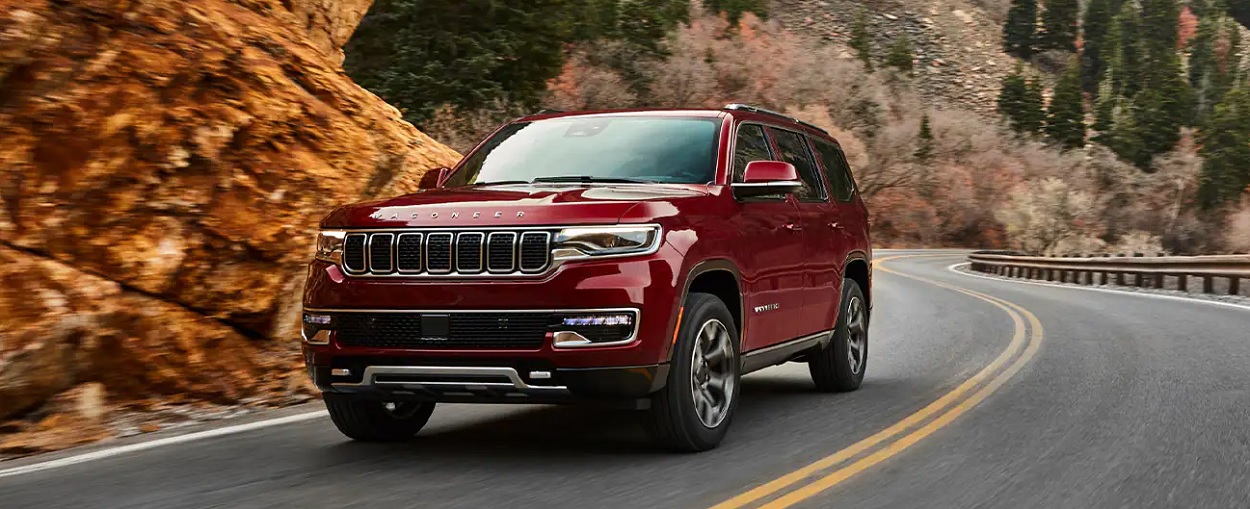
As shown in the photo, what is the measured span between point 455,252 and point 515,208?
361 mm

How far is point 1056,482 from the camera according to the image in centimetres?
613

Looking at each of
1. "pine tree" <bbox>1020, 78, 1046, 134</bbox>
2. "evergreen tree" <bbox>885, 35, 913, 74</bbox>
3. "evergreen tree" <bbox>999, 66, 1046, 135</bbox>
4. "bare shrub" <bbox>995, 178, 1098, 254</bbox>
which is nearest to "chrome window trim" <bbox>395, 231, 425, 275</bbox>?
"bare shrub" <bbox>995, 178, 1098, 254</bbox>

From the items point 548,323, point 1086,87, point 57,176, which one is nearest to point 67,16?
point 57,176

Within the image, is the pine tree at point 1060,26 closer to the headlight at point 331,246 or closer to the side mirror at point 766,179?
the side mirror at point 766,179

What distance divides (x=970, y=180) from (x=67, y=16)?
99.2 m

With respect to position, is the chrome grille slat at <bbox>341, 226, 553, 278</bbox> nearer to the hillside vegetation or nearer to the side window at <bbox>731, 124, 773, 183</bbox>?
the side window at <bbox>731, 124, 773, 183</bbox>

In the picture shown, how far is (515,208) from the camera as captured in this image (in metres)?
6.29

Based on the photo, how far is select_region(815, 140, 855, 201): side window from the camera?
9.92 m

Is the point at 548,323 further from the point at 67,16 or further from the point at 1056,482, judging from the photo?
the point at 67,16

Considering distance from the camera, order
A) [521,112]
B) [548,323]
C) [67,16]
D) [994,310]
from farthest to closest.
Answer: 1. [521,112]
2. [994,310]
3. [67,16]
4. [548,323]

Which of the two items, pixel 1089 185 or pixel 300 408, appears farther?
pixel 1089 185

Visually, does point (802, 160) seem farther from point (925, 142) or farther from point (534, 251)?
point (925, 142)

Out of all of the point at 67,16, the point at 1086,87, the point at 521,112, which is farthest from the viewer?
the point at 1086,87

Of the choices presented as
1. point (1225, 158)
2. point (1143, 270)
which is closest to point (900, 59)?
point (1225, 158)
